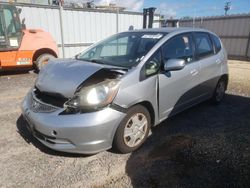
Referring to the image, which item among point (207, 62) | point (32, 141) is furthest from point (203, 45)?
point (32, 141)

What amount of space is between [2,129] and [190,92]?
3.29 metres

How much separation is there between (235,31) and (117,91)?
1435 cm

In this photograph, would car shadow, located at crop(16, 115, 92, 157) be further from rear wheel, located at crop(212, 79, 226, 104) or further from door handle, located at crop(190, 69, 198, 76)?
rear wheel, located at crop(212, 79, 226, 104)

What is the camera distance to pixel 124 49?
390 cm

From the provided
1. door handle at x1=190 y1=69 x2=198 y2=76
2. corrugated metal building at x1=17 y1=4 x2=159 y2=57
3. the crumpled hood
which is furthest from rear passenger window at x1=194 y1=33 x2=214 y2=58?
corrugated metal building at x1=17 y1=4 x2=159 y2=57

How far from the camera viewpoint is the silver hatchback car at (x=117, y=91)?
8.78 feet

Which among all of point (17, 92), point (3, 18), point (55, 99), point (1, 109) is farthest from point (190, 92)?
point (3, 18)

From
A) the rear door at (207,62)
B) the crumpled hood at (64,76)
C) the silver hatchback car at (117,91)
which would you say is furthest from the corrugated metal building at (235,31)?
the crumpled hood at (64,76)

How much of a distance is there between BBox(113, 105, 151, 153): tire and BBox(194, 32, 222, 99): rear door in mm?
1663

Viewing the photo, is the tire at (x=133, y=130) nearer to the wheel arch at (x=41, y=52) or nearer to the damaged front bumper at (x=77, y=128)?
the damaged front bumper at (x=77, y=128)

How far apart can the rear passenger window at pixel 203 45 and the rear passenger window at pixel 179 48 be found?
0.73ft

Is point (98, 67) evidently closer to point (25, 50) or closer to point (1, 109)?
point (1, 109)

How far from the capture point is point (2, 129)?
3.89 metres

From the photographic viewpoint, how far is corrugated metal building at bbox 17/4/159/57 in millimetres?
9586
